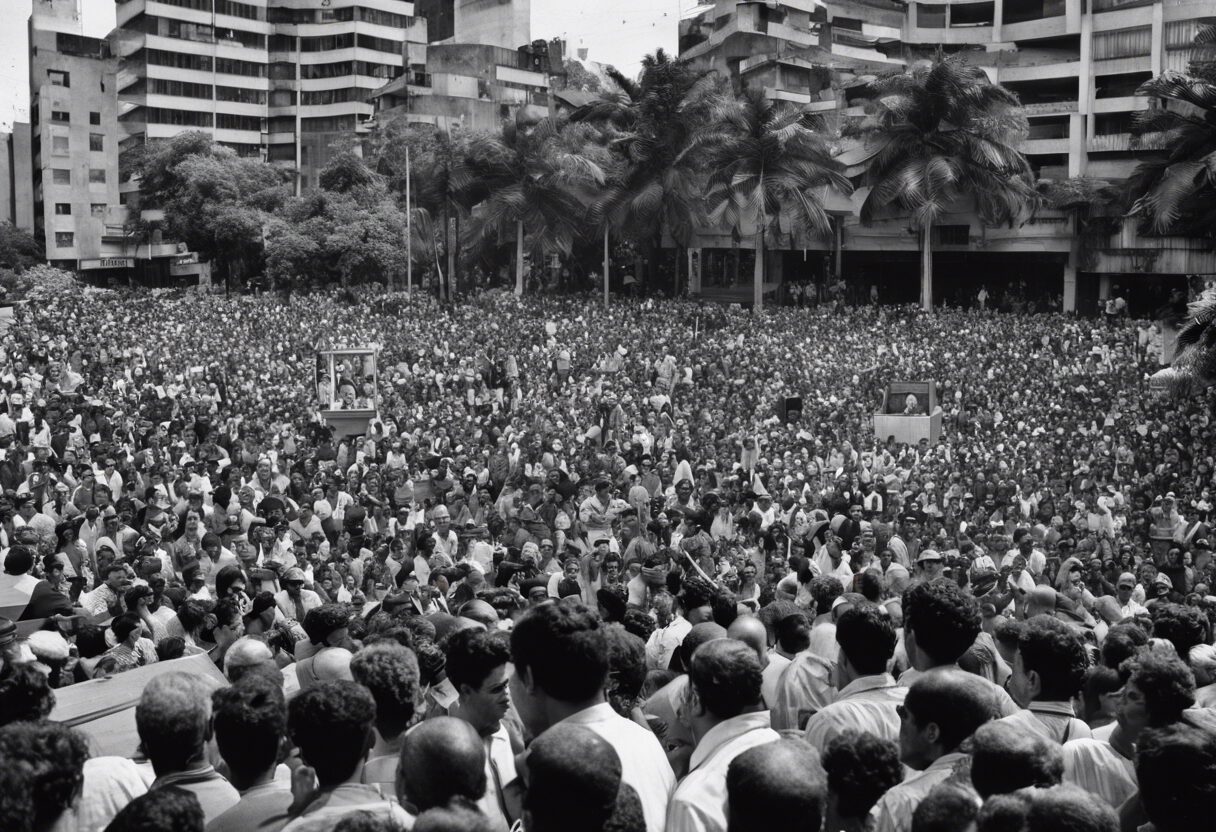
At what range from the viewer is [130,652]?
6.92 m

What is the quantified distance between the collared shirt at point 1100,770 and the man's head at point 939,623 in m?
0.52

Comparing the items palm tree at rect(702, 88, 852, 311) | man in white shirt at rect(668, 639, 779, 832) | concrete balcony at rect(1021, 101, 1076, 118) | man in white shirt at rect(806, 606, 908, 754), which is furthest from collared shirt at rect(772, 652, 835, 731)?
concrete balcony at rect(1021, 101, 1076, 118)

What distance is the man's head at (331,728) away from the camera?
3557 millimetres

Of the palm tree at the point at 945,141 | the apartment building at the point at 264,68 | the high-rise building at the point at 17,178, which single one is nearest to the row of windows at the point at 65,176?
the apartment building at the point at 264,68

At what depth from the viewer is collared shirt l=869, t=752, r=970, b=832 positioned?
352 centimetres

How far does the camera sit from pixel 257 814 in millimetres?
3527

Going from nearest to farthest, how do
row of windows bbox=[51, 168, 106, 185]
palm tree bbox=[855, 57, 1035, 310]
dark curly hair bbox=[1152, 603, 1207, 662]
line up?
dark curly hair bbox=[1152, 603, 1207, 662], palm tree bbox=[855, 57, 1035, 310], row of windows bbox=[51, 168, 106, 185]

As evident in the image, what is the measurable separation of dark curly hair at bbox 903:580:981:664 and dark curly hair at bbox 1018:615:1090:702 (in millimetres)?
190

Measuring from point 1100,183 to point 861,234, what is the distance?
25.4 ft

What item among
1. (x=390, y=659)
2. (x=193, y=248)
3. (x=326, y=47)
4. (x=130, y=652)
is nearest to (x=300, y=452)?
(x=130, y=652)

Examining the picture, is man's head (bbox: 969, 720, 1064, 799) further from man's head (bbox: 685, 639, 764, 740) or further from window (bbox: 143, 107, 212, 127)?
window (bbox: 143, 107, 212, 127)

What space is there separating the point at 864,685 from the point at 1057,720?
65cm

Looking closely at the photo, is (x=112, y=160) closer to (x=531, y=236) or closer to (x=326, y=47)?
(x=326, y=47)

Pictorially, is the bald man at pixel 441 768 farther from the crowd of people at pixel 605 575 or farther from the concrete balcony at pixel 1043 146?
the concrete balcony at pixel 1043 146
